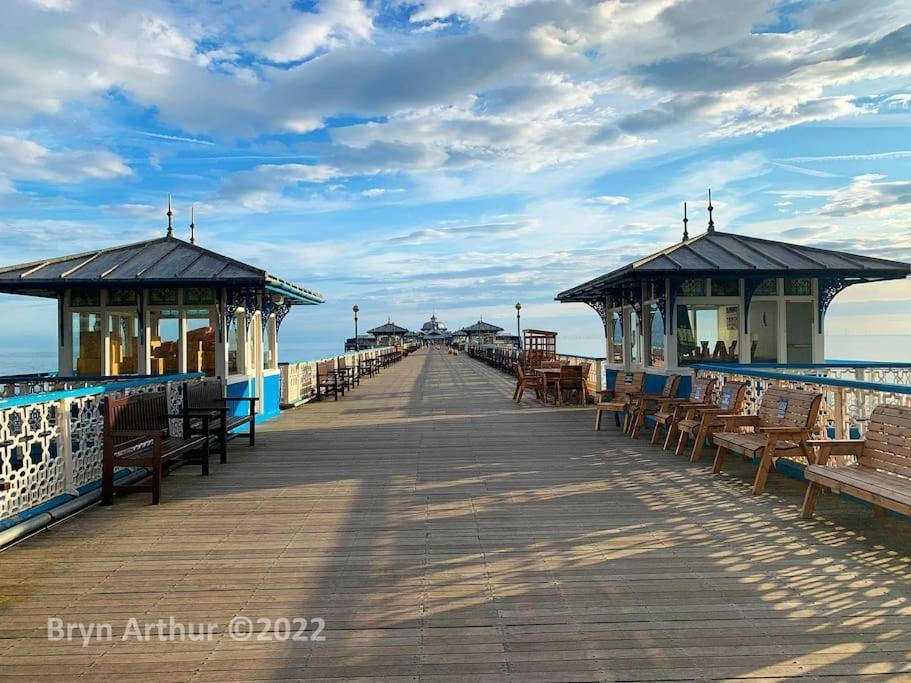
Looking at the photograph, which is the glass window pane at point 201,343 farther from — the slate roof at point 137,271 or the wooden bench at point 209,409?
the wooden bench at point 209,409

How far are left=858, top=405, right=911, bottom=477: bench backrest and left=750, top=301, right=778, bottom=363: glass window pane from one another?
6647 mm

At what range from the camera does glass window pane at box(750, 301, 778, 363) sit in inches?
431

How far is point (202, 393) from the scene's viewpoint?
7812 mm

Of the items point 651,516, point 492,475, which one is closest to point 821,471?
point 651,516

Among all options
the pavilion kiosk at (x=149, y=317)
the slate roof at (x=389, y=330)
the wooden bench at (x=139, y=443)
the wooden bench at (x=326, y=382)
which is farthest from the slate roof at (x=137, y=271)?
the slate roof at (x=389, y=330)

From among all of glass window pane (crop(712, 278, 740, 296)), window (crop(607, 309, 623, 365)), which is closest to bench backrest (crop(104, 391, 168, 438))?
glass window pane (crop(712, 278, 740, 296))

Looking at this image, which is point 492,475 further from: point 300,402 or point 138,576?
point 300,402

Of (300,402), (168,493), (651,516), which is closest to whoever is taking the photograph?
(651,516)

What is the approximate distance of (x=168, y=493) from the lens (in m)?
5.83

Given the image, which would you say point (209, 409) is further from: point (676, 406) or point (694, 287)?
point (694, 287)

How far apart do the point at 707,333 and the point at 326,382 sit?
900cm

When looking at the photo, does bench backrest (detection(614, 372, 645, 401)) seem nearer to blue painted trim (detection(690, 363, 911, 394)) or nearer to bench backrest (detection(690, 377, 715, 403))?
blue painted trim (detection(690, 363, 911, 394))

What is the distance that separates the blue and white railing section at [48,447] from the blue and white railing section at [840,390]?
20.7ft

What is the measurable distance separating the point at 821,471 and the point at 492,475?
9.63 feet
